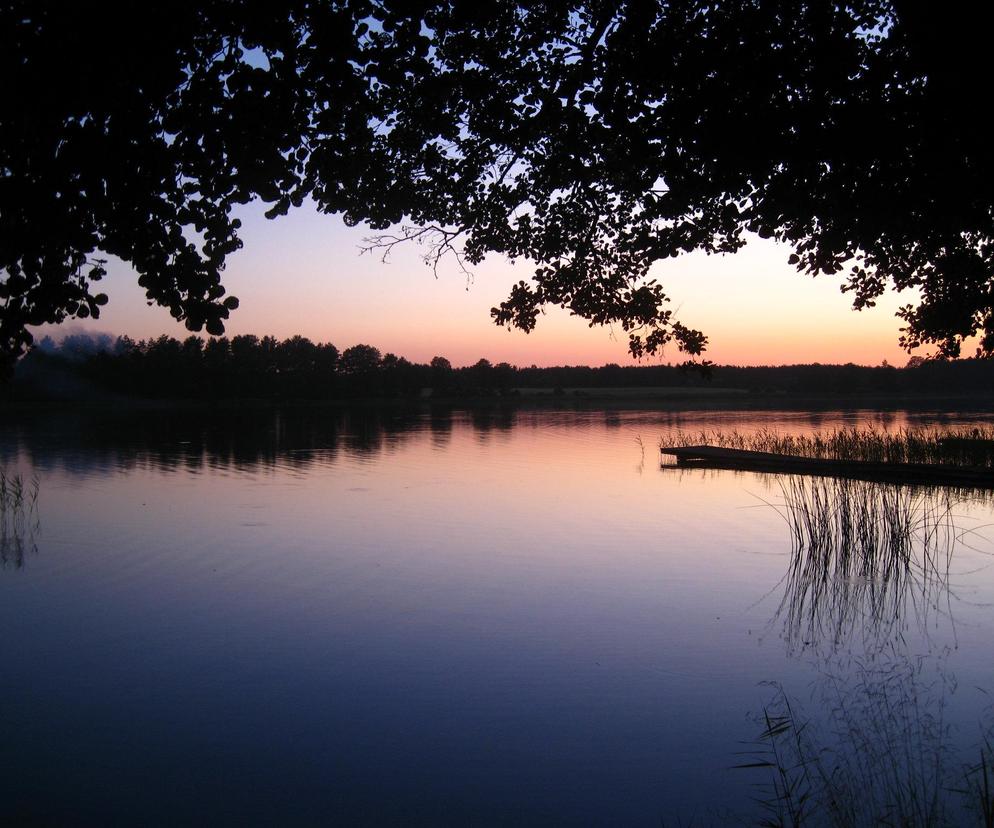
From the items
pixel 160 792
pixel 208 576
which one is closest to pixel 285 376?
pixel 208 576

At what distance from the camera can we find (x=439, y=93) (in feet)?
22.2

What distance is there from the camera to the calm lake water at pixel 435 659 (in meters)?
5.26

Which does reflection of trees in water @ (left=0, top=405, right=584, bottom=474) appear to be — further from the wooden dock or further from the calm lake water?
the wooden dock

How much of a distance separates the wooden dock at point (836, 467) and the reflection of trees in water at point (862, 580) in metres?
5.64

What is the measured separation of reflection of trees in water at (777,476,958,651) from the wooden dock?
564 centimetres

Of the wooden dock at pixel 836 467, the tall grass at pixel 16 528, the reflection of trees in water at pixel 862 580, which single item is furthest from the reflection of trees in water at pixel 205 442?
the reflection of trees in water at pixel 862 580

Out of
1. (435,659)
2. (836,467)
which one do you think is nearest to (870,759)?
(435,659)

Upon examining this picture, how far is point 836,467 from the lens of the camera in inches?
813

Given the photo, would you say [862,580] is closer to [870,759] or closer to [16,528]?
[870,759]

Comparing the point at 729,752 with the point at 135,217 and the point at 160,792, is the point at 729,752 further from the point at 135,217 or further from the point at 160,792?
the point at 135,217

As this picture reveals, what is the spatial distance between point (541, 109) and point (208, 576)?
23.6ft

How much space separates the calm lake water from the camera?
17.3 ft

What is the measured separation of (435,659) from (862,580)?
207 inches

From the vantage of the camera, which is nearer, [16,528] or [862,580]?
[862,580]
